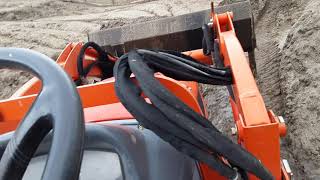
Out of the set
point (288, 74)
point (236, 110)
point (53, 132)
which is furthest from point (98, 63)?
point (53, 132)

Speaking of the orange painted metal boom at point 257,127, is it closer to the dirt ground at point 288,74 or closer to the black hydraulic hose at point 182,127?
the black hydraulic hose at point 182,127

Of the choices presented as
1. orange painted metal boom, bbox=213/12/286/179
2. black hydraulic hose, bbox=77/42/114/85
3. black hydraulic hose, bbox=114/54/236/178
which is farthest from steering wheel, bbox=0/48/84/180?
black hydraulic hose, bbox=77/42/114/85

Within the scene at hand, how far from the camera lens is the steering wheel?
0.77 meters

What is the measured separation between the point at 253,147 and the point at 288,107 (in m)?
1.75

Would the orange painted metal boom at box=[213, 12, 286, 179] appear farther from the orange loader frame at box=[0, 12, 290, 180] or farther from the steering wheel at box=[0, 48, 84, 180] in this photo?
the steering wheel at box=[0, 48, 84, 180]

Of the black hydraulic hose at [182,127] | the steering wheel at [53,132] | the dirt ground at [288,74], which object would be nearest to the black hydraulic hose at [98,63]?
the dirt ground at [288,74]

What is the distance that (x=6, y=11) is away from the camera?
1007cm

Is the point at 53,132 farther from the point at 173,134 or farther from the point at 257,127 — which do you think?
the point at 257,127

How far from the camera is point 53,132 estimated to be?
32.2 inches

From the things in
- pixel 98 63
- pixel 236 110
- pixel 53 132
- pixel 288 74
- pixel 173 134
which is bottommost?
pixel 288 74

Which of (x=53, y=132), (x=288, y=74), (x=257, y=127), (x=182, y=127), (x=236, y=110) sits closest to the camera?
(x=53, y=132)

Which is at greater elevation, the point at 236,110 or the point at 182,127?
the point at 182,127

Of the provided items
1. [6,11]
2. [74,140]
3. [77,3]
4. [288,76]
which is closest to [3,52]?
[74,140]

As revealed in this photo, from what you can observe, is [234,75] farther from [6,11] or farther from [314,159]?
[6,11]
